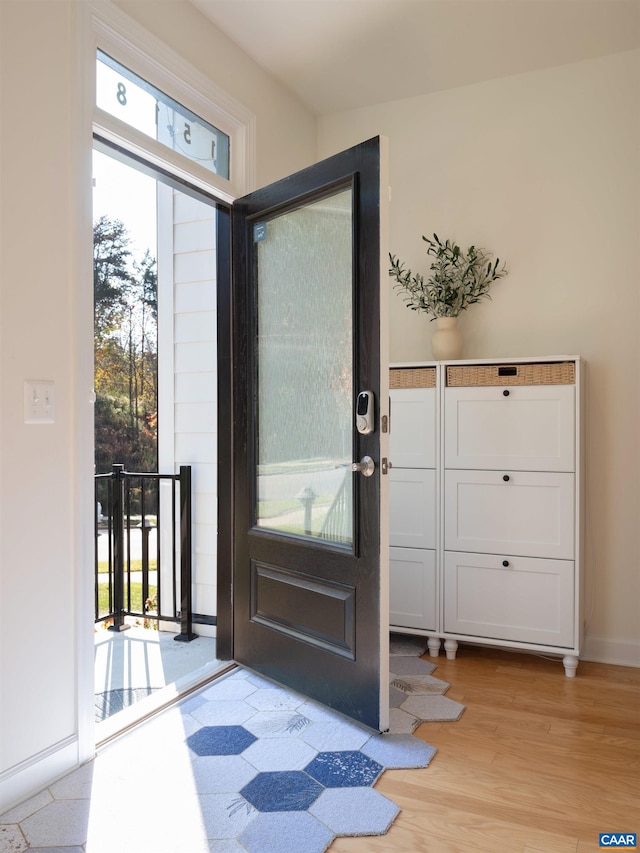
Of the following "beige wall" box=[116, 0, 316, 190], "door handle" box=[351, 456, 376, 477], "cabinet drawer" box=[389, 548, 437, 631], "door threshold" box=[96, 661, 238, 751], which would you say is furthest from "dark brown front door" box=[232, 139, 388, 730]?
"cabinet drawer" box=[389, 548, 437, 631]

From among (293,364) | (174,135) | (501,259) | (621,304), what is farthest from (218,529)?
(621,304)

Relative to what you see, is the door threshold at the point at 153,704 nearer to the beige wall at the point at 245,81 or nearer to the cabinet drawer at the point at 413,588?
the cabinet drawer at the point at 413,588

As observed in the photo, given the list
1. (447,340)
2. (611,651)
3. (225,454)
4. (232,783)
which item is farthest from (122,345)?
(611,651)

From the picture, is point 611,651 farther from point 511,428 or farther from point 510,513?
point 511,428

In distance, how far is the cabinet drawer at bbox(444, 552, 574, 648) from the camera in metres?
2.89

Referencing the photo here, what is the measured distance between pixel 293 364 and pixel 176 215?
1468 mm

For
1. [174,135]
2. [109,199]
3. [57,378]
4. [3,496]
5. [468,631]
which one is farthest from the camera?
[109,199]

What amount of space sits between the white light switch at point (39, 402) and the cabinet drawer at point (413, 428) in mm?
1678

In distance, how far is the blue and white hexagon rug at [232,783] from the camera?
1.75m

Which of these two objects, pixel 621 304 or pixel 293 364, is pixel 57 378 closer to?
pixel 293 364

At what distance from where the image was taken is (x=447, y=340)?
128 inches

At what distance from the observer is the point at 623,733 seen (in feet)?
7.72

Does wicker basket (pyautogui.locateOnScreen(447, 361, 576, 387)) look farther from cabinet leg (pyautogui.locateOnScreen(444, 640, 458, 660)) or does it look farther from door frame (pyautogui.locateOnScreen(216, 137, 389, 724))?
cabinet leg (pyautogui.locateOnScreen(444, 640, 458, 660))

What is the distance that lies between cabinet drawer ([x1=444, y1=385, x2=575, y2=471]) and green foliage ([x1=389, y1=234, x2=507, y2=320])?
Result: 513mm
